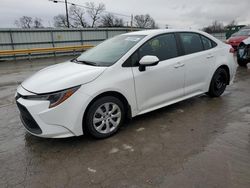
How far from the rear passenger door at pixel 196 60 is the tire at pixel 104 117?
1.66m

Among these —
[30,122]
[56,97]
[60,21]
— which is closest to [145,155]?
[56,97]

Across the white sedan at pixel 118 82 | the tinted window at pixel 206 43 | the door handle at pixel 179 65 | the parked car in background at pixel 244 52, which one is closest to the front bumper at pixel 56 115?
the white sedan at pixel 118 82

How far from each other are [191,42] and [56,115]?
3.12 m

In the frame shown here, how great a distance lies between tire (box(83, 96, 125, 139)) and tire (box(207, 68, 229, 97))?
252 cm

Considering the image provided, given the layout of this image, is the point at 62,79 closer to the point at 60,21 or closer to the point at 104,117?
the point at 104,117

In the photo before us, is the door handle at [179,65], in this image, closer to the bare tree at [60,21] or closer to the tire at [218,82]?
the tire at [218,82]

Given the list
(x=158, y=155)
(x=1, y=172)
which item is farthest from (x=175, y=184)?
(x=1, y=172)

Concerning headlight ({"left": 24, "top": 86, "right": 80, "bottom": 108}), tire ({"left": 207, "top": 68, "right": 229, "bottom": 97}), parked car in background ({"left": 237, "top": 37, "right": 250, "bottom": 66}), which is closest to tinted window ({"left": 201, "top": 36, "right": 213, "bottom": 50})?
tire ({"left": 207, "top": 68, "right": 229, "bottom": 97})

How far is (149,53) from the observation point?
400cm

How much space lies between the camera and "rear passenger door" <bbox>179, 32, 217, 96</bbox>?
450 cm

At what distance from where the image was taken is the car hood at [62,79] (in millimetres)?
3137

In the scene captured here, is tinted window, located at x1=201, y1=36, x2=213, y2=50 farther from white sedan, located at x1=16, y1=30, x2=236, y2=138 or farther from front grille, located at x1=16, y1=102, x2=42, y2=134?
front grille, located at x1=16, y1=102, x2=42, y2=134

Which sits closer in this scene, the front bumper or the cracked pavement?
the cracked pavement

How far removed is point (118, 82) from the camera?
3494 mm
